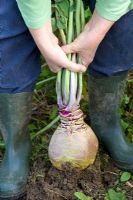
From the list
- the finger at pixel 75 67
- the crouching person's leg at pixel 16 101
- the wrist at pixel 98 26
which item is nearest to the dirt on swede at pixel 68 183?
the crouching person's leg at pixel 16 101

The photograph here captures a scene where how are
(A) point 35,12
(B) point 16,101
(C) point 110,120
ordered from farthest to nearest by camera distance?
(C) point 110,120
(B) point 16,101
(A) point 35,12

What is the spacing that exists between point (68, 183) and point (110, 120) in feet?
0.83

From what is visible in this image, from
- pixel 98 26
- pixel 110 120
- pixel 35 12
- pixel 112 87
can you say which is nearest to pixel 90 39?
pixel 98 26

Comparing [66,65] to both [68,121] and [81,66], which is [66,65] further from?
[68,121]

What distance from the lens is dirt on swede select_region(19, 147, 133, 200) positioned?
5.29ft

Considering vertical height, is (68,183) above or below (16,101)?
below

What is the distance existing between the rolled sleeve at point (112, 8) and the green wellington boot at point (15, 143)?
354 millimetres

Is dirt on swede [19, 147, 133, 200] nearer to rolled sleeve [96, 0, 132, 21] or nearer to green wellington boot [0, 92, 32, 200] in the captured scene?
green wellington boot [0, 92, 32, 200]

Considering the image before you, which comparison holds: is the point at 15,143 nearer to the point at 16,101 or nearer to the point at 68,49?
the point at 16,101

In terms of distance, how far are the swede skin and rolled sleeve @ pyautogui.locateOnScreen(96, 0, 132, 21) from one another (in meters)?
0.33

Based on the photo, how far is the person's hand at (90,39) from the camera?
136 centimetres

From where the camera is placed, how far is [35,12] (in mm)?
1325

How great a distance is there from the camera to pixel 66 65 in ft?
4.61

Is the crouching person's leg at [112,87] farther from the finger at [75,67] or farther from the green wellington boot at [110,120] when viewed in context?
the finger at [75,67]
